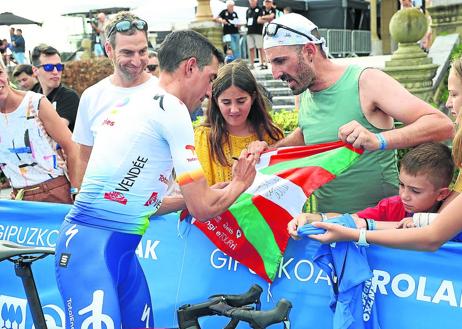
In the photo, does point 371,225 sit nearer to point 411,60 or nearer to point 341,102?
point 341,102

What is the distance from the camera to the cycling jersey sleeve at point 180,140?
321 centimetres

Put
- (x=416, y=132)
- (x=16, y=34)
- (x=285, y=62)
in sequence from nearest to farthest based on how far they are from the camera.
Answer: (x=416, y=132), (x=285, y=62), (x=16, y=34)

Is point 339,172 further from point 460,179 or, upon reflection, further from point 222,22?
point 222,22

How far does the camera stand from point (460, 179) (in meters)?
3.44

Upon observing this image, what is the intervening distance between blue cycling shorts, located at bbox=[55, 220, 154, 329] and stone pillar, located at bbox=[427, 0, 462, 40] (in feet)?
34.1

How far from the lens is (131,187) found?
333cm

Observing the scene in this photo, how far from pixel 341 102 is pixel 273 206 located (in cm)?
69

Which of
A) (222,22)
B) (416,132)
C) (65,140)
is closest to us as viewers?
(416,132)

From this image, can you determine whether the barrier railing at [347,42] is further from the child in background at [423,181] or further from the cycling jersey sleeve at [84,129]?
the child in background at [423,181]

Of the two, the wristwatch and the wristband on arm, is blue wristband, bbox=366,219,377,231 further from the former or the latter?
the wristband on arm

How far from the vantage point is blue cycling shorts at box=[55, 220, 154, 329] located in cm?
328

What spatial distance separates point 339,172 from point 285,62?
70cm

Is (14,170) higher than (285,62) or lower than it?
lower

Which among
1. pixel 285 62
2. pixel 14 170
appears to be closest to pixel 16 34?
pixel 14 170
